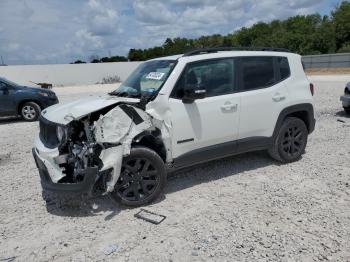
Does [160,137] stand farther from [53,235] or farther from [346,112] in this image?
[346,112]

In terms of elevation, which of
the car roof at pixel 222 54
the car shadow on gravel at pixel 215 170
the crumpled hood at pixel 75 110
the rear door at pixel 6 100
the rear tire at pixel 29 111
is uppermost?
the car roof at pixel 222 54

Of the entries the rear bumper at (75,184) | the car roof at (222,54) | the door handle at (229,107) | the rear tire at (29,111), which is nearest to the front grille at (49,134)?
the rear bumper at (75,184)

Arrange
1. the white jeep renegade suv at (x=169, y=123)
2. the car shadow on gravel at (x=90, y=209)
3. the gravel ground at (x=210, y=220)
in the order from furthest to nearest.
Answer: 1. the car shadow on gravel at (x=90, y=209)
2. the white jeep renegade suv at (x=169, y=123)
3. the gravel ground at (x=210, y=220)

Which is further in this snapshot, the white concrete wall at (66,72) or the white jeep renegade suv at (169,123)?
the white concrete wall at (66,72)

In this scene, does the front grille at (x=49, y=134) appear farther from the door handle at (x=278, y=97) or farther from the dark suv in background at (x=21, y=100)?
the dark suv in background at (x=21, y=100)

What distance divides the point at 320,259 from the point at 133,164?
2.31 m

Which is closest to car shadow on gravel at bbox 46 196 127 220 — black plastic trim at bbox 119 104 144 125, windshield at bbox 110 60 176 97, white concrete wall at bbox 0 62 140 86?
black plastic trim at bbox 119 104 144 125

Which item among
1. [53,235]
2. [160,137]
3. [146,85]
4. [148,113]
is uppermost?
[146,85]

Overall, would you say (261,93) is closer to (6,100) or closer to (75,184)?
(75,184)

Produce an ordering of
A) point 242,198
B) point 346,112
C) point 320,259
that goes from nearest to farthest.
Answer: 1. point 320,259
2. point 242,198
3. point 346,112

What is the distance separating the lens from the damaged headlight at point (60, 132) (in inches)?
158

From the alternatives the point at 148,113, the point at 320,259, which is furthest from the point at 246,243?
the point at 148,113

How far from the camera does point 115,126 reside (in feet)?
13.2

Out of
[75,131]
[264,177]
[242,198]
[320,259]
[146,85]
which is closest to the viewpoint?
[320,259]
